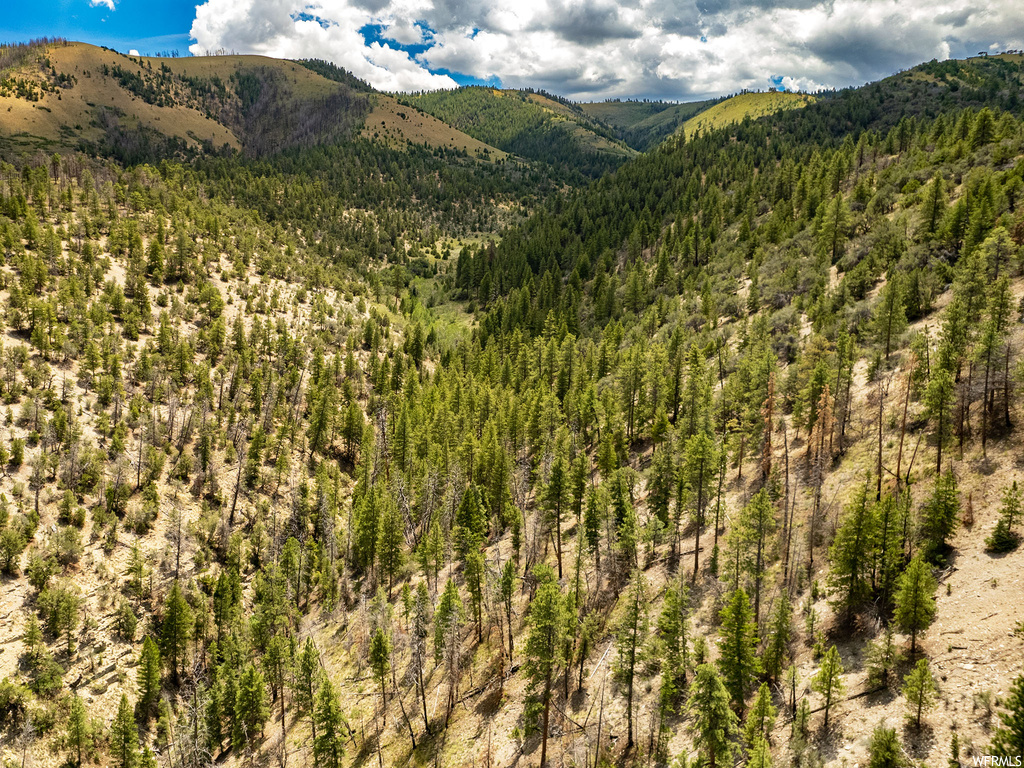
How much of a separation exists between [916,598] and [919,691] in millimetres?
5658

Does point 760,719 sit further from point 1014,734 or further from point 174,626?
point 174,626

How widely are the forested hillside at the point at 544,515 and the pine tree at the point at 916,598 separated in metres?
0.23

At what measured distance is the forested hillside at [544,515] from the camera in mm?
37000

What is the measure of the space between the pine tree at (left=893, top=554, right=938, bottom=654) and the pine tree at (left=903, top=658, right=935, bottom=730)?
11.6 ft

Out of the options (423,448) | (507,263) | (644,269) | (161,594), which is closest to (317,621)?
(161,594)

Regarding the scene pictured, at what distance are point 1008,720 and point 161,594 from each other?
78.9 metres

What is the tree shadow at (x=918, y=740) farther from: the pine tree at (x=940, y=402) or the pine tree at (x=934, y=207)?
the pine tree at (x=934, y=207)

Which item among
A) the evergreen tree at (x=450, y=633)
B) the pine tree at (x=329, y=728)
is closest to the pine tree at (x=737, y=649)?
the evergreen tree at (x=450, y=633)

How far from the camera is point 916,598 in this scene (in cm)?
3180

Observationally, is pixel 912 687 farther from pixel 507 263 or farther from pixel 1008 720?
pixel 507 263

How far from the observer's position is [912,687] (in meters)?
28.5

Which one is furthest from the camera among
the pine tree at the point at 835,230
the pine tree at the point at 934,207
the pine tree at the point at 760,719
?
the pine tree at the point at 835,230

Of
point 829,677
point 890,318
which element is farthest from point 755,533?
point 890,318

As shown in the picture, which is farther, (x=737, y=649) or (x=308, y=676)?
(x=308, y=676)
